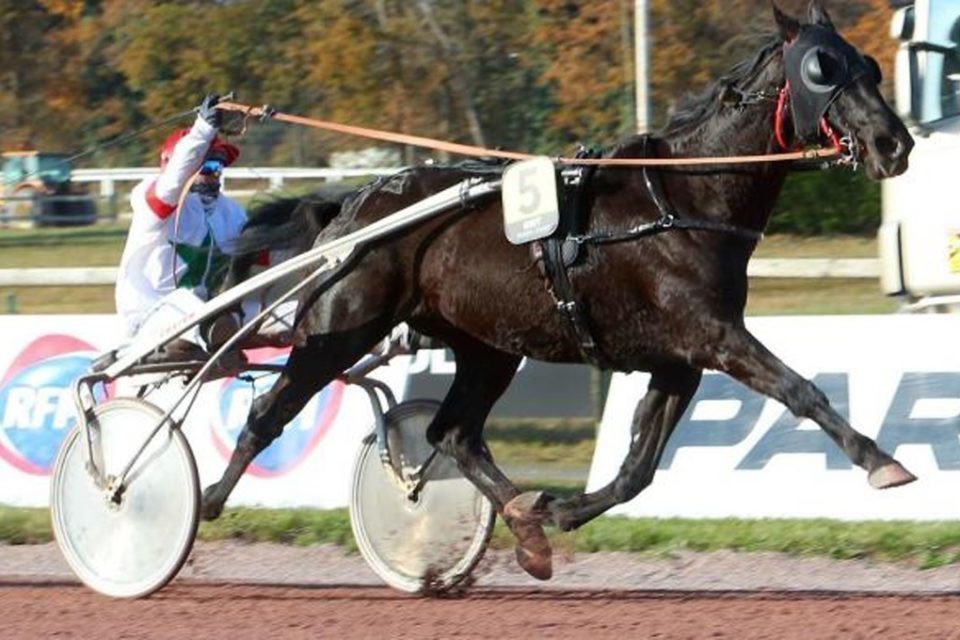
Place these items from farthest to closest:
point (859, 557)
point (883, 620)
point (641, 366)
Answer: point (859, 557)
point (641, 366)
point (883, 620)

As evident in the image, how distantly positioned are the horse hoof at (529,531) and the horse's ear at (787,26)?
1.95 metres

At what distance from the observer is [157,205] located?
7.31 meters

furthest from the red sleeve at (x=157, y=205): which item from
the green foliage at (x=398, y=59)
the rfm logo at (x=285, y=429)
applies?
the green foliage at (x=398, y=59)

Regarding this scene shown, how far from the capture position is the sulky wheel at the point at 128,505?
285 inches

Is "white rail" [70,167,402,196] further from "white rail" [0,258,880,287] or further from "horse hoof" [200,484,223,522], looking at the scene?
"horse hoof" [200,484,223,522]

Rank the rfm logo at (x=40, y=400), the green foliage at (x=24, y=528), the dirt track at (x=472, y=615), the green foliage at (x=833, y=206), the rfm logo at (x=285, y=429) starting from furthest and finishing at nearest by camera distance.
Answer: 1. the green foliage at (x=833, y=206)
2. the rfm logo at (x=40, y=400)
3. the rfm logo at (x=285, y=429)
4. the green foliage at (x=24, y=528)
5. the dirt track at (x=472, y=615)

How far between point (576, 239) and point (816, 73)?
3.47ft

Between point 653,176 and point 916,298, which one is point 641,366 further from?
point 916,298

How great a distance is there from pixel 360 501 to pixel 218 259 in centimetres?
116

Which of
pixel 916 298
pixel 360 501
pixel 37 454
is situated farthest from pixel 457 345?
pixel 916 298

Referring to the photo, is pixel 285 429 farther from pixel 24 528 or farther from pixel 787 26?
pixel 787 26

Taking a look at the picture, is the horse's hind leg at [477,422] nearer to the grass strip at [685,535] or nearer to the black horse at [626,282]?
the black horse at [626,282]

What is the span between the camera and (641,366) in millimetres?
6984

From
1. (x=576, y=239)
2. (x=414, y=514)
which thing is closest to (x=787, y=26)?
(x=576, y=239)
